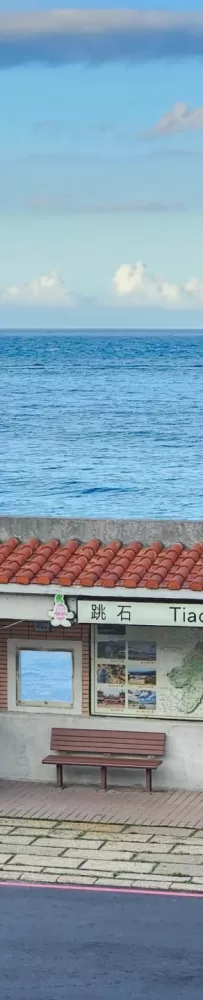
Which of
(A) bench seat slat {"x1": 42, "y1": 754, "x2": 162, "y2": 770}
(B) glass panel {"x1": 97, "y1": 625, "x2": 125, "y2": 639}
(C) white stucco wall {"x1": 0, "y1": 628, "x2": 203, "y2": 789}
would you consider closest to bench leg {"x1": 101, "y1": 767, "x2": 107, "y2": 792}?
(A) bench seat slat {"x1": 42, "y1": 754, "x2": 162, "y2": 770}

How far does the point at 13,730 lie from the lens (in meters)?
20.8

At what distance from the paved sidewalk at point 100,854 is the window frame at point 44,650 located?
208 cm

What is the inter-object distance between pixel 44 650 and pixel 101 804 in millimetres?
2114

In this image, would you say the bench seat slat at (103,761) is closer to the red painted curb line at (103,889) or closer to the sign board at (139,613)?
the sign board at (139,613)

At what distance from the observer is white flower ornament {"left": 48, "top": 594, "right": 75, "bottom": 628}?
1955cm

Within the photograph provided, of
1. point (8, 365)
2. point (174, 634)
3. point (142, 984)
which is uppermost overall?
point (8, 365)

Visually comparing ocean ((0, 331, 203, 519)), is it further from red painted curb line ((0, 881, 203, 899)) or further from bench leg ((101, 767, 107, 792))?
red painted curb line ((0, 881, 203, 899))

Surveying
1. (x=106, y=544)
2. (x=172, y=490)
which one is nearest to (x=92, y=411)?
(x=172, y=490)

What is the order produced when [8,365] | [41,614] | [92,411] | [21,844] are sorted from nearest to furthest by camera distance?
[21,844] < [41,614] < [92,411] < [8,365]

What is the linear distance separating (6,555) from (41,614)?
162 centimetres

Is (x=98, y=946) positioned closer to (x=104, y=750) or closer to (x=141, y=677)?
(x=104, y=750)

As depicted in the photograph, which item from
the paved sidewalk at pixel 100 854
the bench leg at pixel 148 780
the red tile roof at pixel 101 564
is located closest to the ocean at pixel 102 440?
the red tile roof at pixel 101 564

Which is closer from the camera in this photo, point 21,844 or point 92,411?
point 21,844

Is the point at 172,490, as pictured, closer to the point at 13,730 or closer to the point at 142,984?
the point at 13,730
